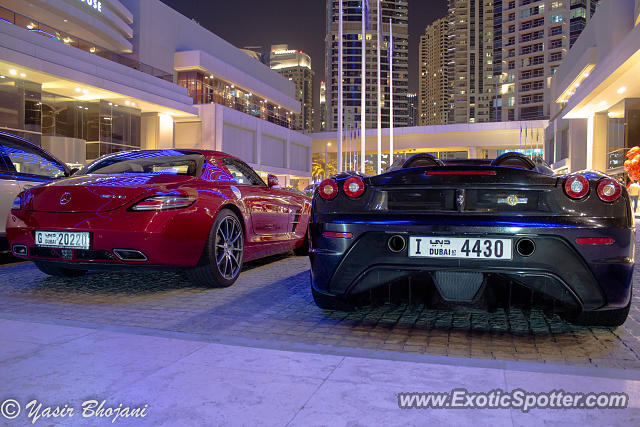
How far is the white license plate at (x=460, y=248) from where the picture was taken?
289 cm

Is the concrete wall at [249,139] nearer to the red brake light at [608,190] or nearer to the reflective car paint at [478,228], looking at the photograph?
the reflective car paint at [478,228]

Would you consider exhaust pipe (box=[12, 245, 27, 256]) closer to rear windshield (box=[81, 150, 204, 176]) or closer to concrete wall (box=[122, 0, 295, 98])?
rear windshield (box=[81, 150, 204, 176])

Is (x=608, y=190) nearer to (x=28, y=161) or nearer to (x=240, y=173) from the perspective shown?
(x=240, y=173)

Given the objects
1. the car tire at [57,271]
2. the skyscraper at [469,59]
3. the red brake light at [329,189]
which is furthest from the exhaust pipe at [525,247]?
the skyscraper at [469,59]

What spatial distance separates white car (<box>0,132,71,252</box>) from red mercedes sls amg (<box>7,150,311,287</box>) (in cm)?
123

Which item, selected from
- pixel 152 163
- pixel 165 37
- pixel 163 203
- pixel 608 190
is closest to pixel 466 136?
pixel 165 37

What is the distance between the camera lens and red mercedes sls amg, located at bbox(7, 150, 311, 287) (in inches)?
159

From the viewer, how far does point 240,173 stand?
18.3 ft

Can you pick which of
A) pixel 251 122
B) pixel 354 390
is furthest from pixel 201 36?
pixel 354 390

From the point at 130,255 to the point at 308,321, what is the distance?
5.13ft

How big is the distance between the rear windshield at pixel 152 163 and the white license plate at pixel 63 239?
89 cm

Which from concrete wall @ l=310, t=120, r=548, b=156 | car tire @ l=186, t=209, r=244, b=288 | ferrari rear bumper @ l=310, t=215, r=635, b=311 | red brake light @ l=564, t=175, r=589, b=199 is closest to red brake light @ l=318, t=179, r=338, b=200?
ferrari rear bumper @ l=310, t=215, r=635, b=311

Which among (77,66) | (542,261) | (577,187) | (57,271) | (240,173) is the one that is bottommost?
(57,271)

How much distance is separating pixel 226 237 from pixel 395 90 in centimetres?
14254
